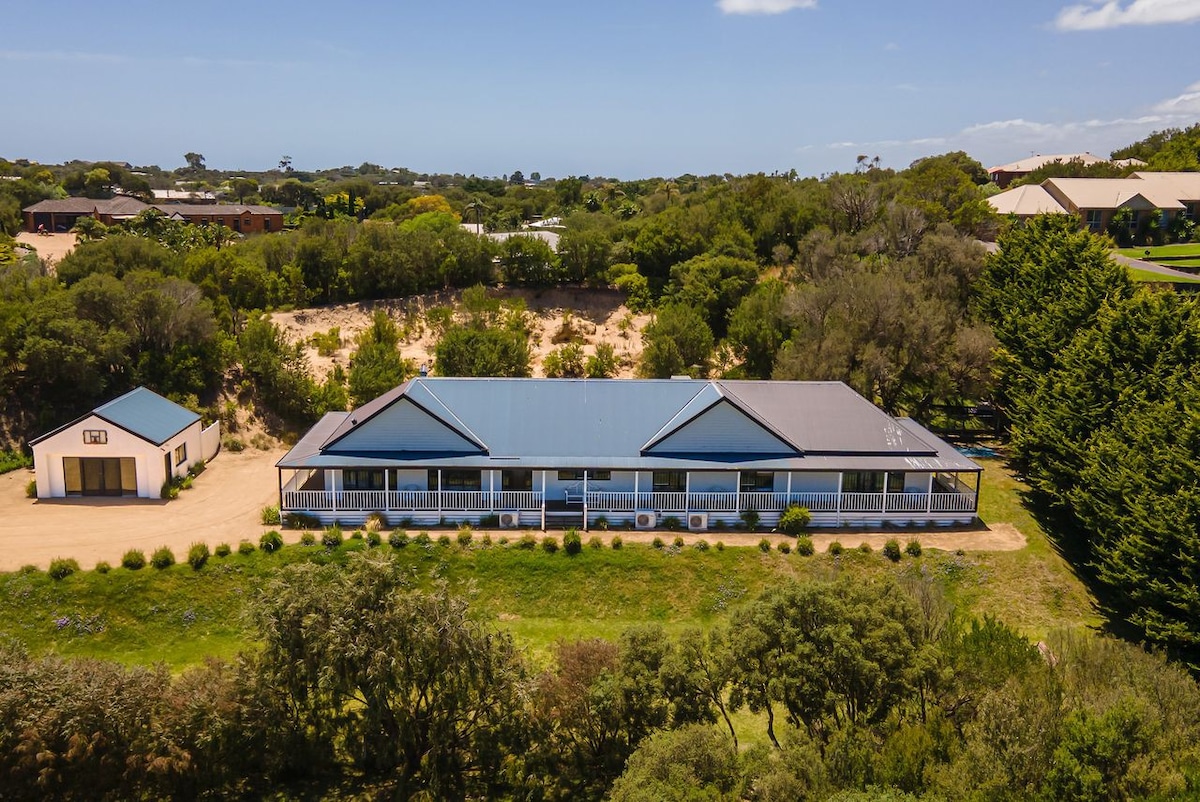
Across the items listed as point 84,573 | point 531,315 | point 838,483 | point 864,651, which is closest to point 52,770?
point 84,573

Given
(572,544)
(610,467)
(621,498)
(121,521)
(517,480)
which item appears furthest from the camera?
(517,480)

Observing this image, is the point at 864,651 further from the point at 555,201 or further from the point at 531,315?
the point at 555,201

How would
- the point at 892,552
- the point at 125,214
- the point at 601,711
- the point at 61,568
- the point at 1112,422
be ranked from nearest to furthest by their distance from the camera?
the point at 601,711, the point at 61,568, the point at 1112,422, the point at 892,552, the point at 125,214

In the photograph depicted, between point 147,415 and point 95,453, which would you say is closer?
point 95,453

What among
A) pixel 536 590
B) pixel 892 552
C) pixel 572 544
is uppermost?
pixel 572 544

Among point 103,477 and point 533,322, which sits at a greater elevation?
point 533,322

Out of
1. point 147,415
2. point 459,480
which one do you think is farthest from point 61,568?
point 459,480

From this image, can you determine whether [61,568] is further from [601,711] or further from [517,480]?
[601,711]
